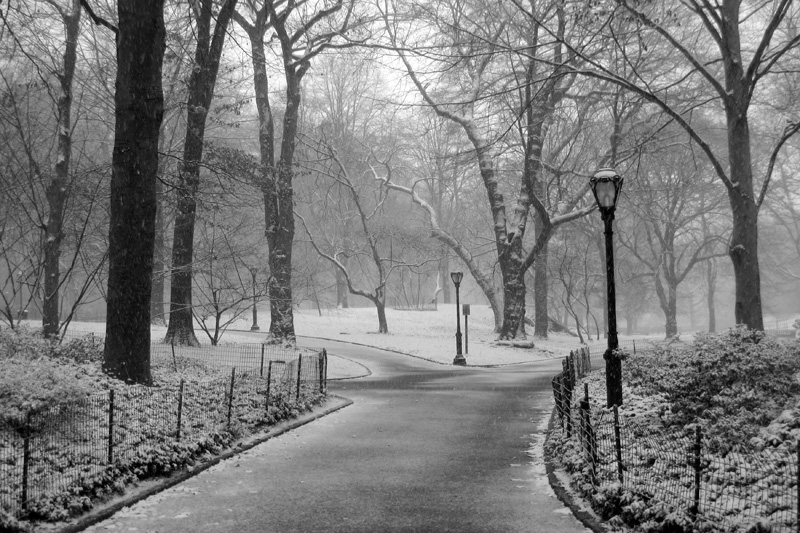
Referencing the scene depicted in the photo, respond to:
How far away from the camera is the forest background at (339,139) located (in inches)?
555

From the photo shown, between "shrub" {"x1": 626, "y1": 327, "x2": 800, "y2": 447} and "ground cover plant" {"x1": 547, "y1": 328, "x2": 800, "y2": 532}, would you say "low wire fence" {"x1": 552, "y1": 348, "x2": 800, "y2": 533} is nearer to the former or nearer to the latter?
"ground cover plant" {"x1": 547, "y1": 328, "x2": 800, "y2": 532}

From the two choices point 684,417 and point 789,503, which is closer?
point 789,503

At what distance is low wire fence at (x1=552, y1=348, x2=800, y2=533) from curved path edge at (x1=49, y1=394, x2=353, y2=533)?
4754 millimetres

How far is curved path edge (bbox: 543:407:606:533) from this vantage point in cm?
669

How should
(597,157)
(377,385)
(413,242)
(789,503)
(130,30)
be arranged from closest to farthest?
(789,503)
(130,30)
(377,385)
(597,157)
(413,242)

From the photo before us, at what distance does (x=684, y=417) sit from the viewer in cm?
934

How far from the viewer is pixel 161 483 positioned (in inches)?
314

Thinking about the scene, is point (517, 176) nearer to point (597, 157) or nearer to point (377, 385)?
point (597, 157)

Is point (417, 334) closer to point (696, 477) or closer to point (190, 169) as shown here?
point (190, 169)

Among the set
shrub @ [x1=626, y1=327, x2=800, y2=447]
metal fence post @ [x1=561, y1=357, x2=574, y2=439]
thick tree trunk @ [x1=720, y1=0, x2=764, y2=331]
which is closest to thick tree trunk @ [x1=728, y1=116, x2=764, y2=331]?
thick tree trunk @ [x1=720, y1=0, x2=764, y2=331]

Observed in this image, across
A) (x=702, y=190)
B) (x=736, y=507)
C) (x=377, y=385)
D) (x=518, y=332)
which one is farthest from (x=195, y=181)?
(x=702, y=190)

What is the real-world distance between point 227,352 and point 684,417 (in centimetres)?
1472

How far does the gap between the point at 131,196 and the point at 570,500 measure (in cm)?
839

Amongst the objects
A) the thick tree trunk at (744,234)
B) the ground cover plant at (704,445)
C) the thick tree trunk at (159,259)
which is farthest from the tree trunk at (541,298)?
the ground cover plant at (704,445)
